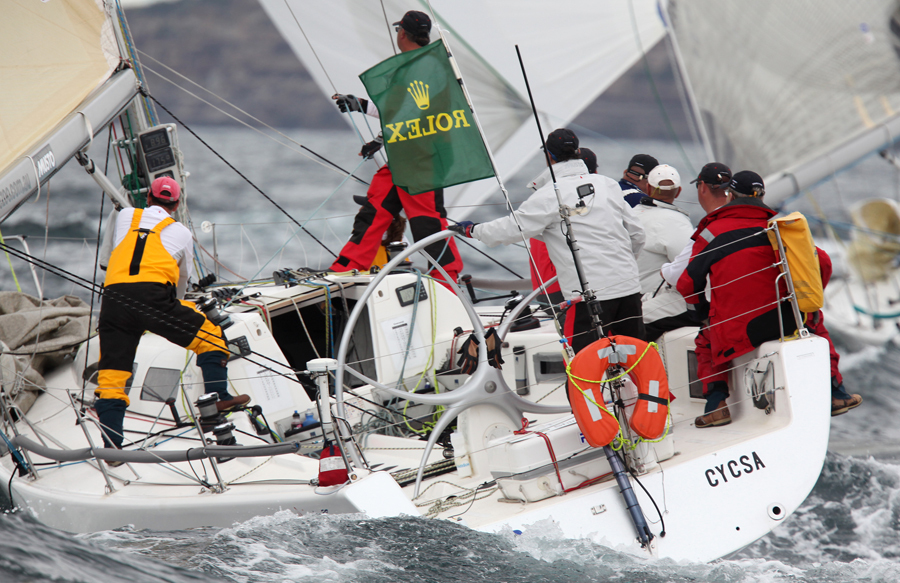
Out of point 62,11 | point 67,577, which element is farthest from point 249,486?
point 62,11

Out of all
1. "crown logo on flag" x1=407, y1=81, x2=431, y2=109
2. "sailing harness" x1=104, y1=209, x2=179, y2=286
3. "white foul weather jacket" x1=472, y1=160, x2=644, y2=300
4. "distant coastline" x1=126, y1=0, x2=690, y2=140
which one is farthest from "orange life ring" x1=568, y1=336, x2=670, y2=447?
"distant coastline" x1=126, y1=0, x2=690, y2=140

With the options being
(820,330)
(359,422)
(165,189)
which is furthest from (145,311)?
(820,330)

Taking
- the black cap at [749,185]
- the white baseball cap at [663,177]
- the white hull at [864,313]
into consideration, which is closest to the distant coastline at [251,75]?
the white hull at [864,313]

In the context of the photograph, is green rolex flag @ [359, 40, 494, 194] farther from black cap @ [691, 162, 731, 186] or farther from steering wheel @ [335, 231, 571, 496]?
black cap @ [691, 162, 731, 186]

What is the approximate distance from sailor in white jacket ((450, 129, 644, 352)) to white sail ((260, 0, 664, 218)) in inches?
117

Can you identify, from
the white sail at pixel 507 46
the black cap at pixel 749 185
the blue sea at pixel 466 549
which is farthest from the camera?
the white sail at pixel 507 46

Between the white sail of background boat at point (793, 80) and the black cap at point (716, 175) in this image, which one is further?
the white sail of background boat at point (793, 80)

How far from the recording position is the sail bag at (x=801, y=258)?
310 cm

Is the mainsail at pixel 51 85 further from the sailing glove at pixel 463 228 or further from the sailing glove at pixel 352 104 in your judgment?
the sailing glove at pixel 463 228

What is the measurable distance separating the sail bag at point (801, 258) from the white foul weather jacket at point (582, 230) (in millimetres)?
570

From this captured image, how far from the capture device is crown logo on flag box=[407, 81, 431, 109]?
3645 mm

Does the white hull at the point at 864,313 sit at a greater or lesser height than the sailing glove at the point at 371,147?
lesser

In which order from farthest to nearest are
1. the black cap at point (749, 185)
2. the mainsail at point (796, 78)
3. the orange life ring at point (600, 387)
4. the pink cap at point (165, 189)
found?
the mainsail at point (796, 78) < the pink cap at point (165, 189) < the black cap at point (749, 185) < the orange life ring at point (600, 387)

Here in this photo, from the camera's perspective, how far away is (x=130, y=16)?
38156 millimetres
